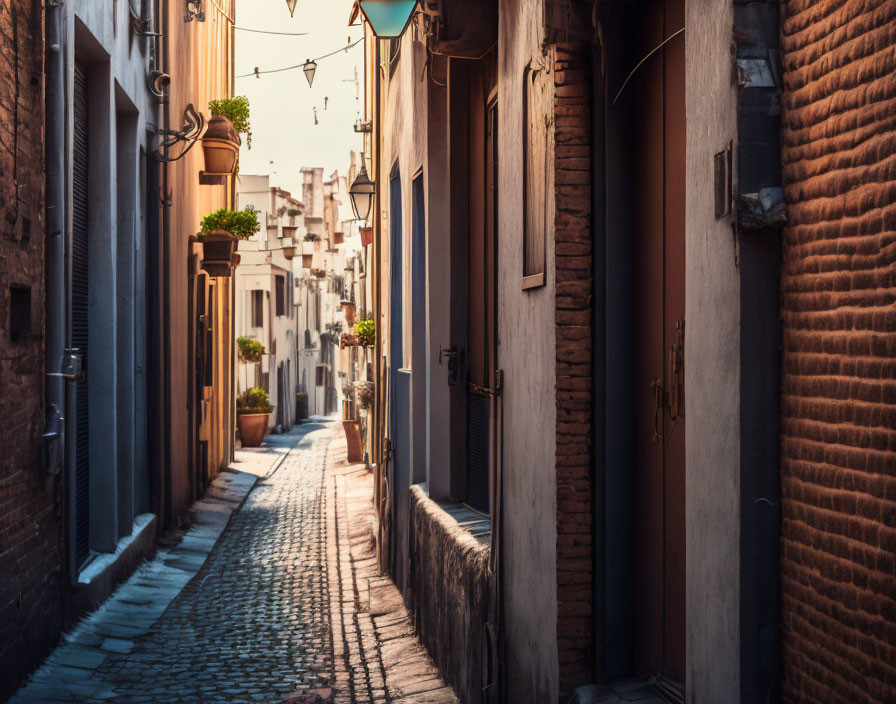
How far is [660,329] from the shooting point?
436 cm

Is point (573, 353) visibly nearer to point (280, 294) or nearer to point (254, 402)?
point (254, 402)

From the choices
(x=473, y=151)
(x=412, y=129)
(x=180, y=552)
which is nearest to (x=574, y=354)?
(x=473, y=151)

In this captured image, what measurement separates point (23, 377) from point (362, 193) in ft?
31.2

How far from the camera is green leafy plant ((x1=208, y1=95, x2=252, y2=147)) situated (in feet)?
53.5

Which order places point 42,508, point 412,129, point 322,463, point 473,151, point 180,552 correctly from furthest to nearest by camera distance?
point 322,463, point 180,552, point 412,129, point 473,151, point 42,508

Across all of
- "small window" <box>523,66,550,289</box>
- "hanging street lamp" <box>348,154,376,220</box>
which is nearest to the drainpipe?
"small window" <box>523,66,550,289</box>

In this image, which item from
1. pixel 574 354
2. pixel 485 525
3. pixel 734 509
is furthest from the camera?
pixel 485 525

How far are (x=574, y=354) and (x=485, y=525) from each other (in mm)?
2931

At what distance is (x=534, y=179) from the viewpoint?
5289 millimetres

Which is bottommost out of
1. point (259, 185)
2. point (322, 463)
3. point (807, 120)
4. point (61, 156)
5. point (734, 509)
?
point (322, 463)

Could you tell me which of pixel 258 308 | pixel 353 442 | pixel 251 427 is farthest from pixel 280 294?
pixel 353 442

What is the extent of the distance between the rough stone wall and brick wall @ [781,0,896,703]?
3.48 meters

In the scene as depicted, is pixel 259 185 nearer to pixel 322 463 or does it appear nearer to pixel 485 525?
pixel 322 463

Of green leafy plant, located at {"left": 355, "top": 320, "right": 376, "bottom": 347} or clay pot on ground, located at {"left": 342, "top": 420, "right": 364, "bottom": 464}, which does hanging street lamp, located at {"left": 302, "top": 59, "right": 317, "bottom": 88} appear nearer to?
green leafy plant, located at {"left": 355, "top": 320, "right": 376, "bottom": 347}
